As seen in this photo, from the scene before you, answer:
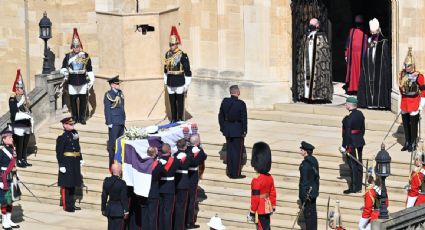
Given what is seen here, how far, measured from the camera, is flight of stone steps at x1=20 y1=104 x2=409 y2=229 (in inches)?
1126

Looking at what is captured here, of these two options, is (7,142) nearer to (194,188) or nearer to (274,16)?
(194,188)

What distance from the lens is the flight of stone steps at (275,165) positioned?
93.8ft

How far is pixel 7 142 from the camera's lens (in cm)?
2892

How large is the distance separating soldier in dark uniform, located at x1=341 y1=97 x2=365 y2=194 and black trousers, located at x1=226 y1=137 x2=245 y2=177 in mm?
2388

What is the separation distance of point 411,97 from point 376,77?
10.9ft

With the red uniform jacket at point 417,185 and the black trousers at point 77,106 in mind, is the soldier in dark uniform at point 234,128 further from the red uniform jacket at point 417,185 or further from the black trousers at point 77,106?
the black trousers at point 77,106

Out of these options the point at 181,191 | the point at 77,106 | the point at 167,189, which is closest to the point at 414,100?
the point at 181,191

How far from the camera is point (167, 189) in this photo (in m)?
28.0

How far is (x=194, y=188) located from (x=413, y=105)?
15.1ft

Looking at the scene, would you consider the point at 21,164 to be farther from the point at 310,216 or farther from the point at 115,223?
the point at 310,216

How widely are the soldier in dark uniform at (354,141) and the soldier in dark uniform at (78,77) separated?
24.6 ft

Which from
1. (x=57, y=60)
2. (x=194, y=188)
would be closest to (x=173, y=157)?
(x=194, y=188)

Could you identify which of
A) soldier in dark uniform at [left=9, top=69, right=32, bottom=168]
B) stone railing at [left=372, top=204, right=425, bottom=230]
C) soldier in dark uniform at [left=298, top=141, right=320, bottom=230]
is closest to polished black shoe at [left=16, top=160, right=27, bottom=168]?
soldier in dark uniform at [left=9, top=69, right=32, bottom=168]

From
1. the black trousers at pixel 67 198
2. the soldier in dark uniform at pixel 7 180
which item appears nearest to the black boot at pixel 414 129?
the black trousers at pixel 67 198
